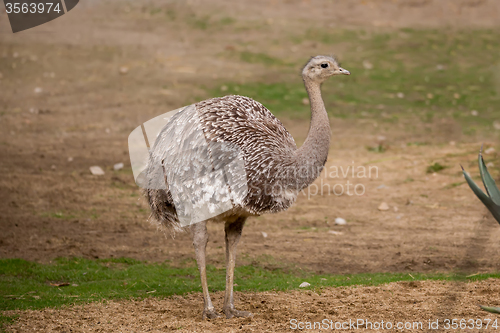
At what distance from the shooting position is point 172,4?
19.2 m

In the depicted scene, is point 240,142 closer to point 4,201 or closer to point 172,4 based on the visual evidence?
point 4,201

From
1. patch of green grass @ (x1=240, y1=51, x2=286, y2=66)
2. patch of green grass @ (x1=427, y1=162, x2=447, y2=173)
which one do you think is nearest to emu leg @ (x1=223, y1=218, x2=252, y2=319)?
patch of green grass @ (x1=427, y1=162, x2=447, y2=173)

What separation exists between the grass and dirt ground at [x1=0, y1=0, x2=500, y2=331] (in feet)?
1.85

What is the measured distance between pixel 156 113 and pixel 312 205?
4.49 m

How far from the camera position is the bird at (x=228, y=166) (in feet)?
16.4

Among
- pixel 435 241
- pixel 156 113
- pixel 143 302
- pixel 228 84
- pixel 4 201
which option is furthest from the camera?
pixel 228 84

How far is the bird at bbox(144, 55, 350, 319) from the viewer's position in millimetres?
5012

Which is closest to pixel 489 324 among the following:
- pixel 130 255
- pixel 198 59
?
pixel 130 255

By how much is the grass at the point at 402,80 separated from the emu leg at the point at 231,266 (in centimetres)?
654

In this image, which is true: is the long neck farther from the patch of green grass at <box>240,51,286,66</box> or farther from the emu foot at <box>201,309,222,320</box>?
the patch of green grass at <box>240,51,286,66</box>

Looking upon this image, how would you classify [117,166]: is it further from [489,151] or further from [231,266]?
[489,151]

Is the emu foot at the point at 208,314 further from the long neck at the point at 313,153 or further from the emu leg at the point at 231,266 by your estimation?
the long neck at the point at 313,153

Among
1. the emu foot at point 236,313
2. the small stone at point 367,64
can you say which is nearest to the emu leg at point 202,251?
the emu foot at point 236,313

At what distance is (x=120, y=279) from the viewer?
6344 mm
